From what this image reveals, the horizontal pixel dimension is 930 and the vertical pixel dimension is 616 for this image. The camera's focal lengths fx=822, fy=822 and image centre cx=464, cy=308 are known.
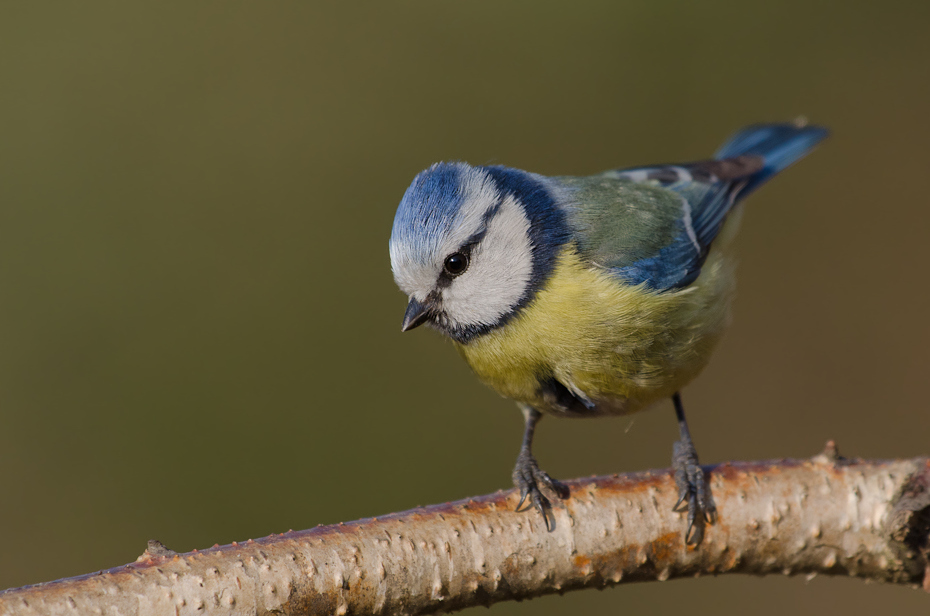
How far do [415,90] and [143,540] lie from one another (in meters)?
2.52

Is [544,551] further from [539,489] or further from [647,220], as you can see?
[647,220]

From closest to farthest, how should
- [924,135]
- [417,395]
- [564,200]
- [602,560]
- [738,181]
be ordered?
[602,560]
[564,200]
[738,181]
[417,395]
[924,135]

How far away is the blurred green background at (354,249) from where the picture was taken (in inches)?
139

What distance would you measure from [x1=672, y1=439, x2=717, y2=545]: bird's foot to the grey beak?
739 mm

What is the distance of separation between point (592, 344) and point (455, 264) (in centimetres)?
40

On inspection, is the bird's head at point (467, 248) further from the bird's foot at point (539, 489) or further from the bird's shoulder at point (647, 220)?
the bird's foot at point (539, 489)

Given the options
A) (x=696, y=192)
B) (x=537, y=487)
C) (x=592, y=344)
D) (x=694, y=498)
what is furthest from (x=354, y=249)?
Result: (x=694, y=498)

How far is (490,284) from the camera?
210 cm

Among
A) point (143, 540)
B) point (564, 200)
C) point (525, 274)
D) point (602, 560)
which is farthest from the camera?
point (143, 540)

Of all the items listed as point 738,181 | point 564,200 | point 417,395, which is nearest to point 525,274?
point 564,200

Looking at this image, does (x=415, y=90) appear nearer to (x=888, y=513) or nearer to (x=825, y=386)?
(x=825, y=386)

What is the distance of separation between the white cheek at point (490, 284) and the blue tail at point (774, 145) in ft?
4.58

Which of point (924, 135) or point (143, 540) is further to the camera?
point (924, 135)

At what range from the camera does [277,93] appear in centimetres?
430
